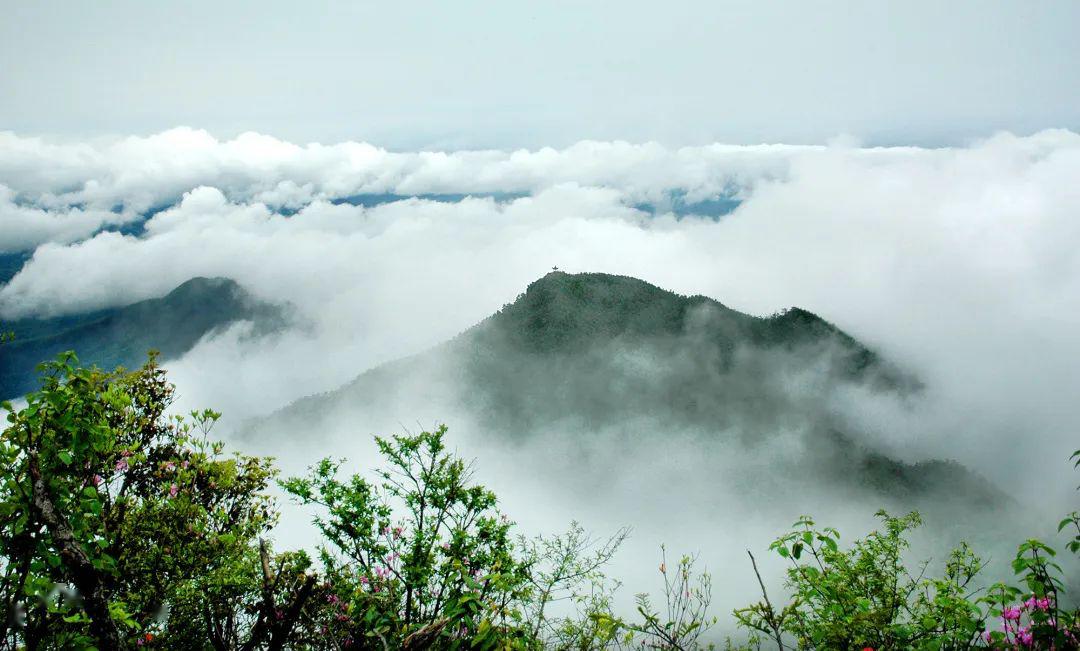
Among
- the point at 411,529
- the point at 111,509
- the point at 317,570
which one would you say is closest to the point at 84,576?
the point at 111,509

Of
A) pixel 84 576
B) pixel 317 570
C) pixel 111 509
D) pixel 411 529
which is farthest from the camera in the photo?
pixel 411 529

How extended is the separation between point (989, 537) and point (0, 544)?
238 meters

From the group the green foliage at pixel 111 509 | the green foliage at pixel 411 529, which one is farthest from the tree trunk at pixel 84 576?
the green foliage at pixel 411 529

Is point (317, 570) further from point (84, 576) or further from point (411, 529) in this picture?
point (84, 576)

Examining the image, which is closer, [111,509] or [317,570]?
[111,509]

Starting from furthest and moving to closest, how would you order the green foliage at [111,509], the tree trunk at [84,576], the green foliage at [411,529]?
the green foliage at [411,529]
the green foliage at [111,509]
the tree trunk at [84,576]

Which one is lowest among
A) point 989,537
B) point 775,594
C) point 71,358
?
point 775,594

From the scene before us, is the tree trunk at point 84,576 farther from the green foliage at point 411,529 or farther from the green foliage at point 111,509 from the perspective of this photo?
the green foliage at point 411,529

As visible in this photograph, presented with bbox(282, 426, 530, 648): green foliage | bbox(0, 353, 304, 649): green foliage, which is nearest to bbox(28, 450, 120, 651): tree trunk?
bbox(0, 353, 304, 649): green foliage

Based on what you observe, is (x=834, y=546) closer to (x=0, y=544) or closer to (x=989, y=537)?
(x=0, y=544)

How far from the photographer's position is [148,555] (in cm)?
1443

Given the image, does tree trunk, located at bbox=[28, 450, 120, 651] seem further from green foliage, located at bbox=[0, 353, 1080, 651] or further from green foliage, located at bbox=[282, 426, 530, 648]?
green foliage, located at bbox=[282, 426, 530, 648]

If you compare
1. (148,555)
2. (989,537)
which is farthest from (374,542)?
(989,537)

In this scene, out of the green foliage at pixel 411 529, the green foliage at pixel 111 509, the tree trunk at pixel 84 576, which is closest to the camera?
the tree trunk at pixel 84 576
